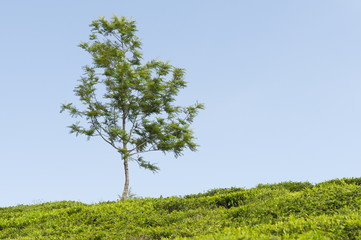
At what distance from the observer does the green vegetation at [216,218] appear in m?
7.30

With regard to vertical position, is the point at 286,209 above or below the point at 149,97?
below

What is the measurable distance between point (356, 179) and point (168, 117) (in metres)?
14.5

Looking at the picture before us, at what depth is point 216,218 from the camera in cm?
994

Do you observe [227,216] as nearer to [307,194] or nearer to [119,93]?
[307,194]

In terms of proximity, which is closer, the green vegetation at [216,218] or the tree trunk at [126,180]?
the green vegetation at [216,218]

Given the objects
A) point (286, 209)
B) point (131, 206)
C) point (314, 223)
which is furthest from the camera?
point (131, 206)

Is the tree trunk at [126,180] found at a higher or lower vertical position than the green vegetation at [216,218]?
higher

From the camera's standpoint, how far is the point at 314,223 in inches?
295

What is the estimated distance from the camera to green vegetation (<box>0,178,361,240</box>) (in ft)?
24.0

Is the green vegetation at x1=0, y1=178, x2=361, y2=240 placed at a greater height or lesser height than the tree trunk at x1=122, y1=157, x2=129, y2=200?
lesser

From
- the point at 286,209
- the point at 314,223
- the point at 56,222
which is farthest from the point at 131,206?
the point at 314,223

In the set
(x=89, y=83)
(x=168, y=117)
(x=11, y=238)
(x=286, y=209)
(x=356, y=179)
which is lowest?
(x=11, y=238)

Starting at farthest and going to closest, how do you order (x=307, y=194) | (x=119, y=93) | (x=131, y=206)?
(x=119, y=93)
(x=131, y=206)
(x=307, y=194)

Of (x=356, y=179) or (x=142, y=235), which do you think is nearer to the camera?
(x=142, y=235)
